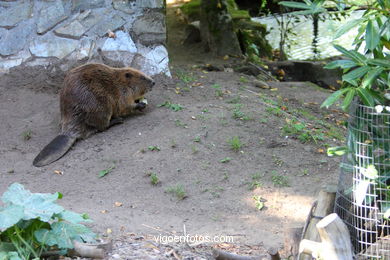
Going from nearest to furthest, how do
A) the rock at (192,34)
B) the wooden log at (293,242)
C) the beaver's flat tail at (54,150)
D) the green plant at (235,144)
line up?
1. the wooden log at (293,242)
2. the green plant at (235,144)
3. the beaver's flat tail at (54,150)
4. the rock at (192,34)

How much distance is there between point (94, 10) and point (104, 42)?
441mm

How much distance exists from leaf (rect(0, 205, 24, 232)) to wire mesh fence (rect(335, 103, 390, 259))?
210 centimetres

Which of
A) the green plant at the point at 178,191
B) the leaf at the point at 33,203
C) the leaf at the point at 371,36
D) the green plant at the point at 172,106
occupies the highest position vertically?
the leaf at the point at 371,36

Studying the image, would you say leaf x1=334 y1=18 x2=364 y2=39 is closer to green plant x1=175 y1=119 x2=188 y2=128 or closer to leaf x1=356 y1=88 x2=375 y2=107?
leaf x1=356 y1=88 x2=375 y2=107

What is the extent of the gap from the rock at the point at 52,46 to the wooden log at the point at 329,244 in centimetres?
493

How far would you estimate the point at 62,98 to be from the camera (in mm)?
6750

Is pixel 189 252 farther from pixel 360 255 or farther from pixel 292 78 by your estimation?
pixel 292 78

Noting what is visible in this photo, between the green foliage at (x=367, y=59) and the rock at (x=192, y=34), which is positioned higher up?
A: the green foliage at (x=367, y=59)

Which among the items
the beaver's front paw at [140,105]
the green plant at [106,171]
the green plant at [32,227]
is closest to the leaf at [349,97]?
the green plant at [32,227]

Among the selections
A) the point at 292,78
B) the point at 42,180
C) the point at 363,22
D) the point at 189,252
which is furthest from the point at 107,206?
the point at 292,78

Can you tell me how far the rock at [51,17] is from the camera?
24.9ft

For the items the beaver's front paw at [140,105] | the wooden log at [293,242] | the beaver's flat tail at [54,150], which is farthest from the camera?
the beaver's front paw at [140,105]

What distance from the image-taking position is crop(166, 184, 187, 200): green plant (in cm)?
551

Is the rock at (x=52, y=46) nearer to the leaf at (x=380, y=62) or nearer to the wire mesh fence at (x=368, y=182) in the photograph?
the wire mesh fence at (x=368, y=182)
